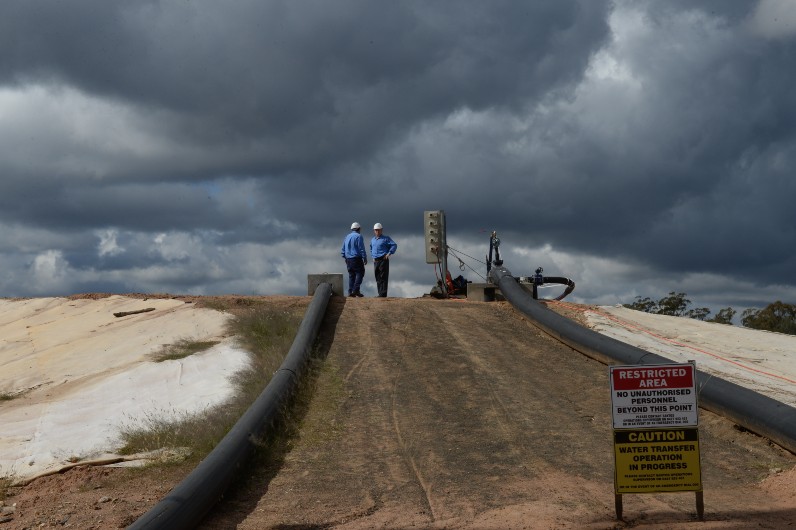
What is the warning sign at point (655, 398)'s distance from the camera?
9.27 m

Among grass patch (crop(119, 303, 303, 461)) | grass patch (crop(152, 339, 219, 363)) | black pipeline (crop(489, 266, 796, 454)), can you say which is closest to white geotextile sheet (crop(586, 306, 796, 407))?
black pipeline (crop(489, 266, 796, 454))

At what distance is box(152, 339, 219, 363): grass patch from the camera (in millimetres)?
17781

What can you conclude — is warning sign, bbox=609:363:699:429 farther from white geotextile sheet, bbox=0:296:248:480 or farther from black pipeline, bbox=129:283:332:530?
white geotextile sheet, bbox=0:296:248:480

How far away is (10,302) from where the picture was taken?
91.5ft

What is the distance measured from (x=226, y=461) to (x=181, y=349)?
8174 mm

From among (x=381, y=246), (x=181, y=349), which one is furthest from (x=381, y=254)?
(x=181, y=349)

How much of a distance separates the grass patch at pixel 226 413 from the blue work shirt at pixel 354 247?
4.33 metres

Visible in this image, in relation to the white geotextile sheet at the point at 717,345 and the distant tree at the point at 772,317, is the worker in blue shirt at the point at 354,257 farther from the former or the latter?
the distant tree at the point at 772,317

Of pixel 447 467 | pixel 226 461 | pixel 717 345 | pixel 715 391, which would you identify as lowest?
pixel 447 467

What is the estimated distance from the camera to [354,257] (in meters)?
23.5

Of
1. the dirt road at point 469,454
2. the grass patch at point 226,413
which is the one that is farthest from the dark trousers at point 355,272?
the dirt road at point 469,454

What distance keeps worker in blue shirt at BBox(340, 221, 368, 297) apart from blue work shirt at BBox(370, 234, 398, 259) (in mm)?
266

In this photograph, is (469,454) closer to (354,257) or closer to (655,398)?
(655,398)

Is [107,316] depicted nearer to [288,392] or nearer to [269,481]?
[288,392]
